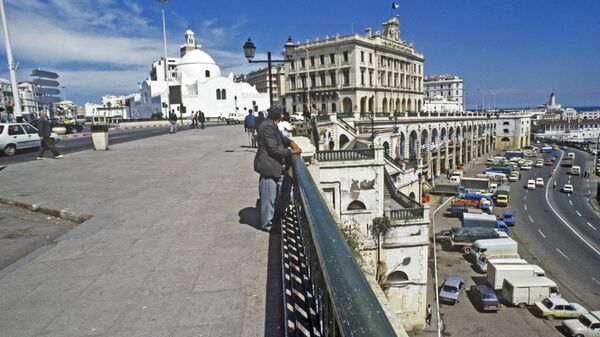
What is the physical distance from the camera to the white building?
12316 cm

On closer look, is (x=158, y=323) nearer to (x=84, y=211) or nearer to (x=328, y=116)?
(x=84, y=211)

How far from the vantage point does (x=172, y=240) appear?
4.96 metres

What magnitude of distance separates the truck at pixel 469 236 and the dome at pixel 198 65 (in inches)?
2302

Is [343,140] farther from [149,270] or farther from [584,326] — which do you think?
[149,270]

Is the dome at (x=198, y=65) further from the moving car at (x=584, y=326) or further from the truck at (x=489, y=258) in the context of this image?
the moving car at (x=584, y=326)

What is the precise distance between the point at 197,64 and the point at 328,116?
48994mm

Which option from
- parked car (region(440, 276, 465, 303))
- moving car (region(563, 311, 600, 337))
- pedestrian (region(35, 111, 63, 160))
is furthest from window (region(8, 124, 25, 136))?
moving car (region(563, 311, 600, 337))

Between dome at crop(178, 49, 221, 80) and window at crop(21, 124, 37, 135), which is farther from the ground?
dome at crop(178, 49, 221, 80)

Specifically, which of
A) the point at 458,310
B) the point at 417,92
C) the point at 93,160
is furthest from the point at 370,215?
the point at 417,92

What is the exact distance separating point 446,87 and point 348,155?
122 m

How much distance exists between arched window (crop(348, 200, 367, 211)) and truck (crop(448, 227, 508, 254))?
1456cm

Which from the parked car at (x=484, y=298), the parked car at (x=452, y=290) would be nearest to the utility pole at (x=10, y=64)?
the parked car at (x=452, y=290)

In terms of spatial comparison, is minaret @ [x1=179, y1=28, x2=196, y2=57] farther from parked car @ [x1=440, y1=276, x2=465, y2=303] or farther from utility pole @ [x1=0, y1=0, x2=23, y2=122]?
parked car @ [x1=440, y1=276, x2=465, y2=303]

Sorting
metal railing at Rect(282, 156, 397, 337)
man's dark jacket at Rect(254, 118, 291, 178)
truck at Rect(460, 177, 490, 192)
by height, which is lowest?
truck at Rect(460, 177, 490, 192)
